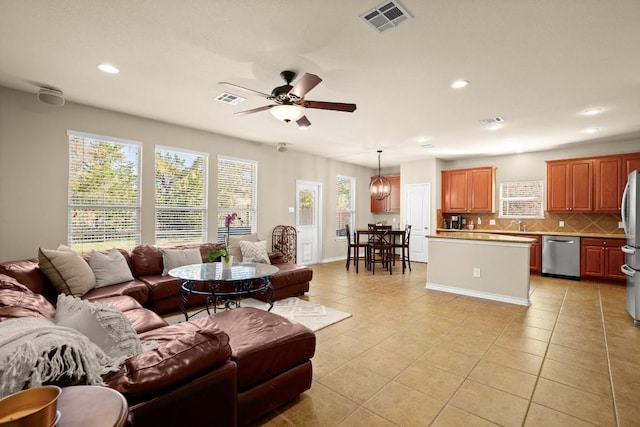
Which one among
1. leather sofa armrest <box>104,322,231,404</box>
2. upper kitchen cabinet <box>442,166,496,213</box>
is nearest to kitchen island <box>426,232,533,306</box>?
upper kitchen cabinet <box>442,166,496,213</box>

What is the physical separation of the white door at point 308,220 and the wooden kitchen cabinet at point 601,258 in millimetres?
5467

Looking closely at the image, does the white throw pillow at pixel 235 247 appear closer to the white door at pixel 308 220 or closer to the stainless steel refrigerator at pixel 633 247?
the white door at pixel 308 220

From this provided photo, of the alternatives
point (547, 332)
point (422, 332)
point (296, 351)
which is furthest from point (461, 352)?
point (296, 351)

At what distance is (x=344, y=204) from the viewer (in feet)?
28.5

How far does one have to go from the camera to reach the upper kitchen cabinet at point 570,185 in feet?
19.4

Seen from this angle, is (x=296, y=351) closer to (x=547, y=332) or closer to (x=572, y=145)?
(x=547, y=332)

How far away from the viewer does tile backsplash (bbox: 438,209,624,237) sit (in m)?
6.03

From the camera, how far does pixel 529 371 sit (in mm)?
2510

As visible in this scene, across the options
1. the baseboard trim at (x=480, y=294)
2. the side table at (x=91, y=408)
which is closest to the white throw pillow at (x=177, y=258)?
the side table at (x=91, y=408)

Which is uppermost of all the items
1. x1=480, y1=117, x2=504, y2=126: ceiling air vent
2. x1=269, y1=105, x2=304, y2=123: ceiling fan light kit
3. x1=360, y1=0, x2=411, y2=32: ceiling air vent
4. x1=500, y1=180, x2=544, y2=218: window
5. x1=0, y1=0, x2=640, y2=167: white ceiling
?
x1=480, y1=117, x2=504, y2=126: ceiling air vent

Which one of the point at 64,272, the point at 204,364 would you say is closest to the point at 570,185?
the point at 204,364

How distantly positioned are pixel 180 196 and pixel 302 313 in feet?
9.49

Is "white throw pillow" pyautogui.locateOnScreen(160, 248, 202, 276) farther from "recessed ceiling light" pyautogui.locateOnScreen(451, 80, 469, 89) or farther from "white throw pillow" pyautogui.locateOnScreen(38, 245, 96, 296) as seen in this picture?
"recessed ceiling light" pyautogui.locateOnScreen(451, 80, 469, 89)

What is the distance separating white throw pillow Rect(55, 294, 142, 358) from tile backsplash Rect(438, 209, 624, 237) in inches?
308
